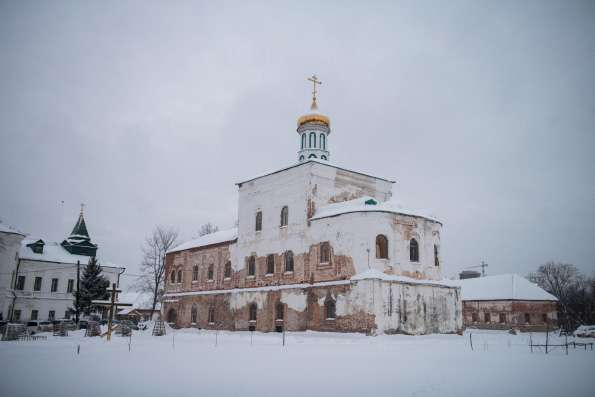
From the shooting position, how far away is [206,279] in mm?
34625

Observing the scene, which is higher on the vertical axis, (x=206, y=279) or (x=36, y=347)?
(x=206, y=279)

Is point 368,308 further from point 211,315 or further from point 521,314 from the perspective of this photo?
point 521,314

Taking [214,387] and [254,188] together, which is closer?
[214,387]

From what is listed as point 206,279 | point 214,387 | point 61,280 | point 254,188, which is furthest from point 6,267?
point 214,387

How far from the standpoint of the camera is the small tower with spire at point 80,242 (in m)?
47.5

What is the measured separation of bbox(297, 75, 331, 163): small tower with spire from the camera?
31297 millimetres

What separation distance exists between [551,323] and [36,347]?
36214mm

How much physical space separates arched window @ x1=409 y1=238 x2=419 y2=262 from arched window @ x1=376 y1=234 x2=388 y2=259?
1540mm

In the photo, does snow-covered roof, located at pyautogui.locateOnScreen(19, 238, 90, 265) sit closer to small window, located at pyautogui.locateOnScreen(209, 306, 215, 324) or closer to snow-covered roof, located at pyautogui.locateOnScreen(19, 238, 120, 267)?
snow-covered roof, located at pyautogui.locateOnScreen(19, 238, 120, 267)

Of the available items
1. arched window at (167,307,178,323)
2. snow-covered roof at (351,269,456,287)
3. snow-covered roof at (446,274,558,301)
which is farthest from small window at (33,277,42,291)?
snow-covered roof at (446,274,558,301)

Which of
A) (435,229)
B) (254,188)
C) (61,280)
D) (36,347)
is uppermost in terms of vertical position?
(254,188)

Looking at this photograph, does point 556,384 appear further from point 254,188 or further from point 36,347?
point 254,188

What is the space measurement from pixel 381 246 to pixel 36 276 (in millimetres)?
33016

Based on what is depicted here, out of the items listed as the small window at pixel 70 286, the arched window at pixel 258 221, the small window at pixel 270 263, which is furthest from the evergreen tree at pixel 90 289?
the small window at pixel 270 263
